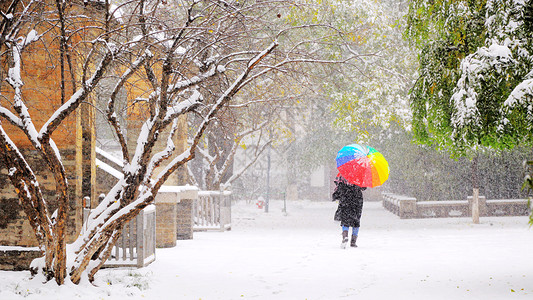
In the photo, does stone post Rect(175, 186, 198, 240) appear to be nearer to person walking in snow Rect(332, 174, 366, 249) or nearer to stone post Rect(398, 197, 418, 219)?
person walking in snow Rect(332, 174, 366, 249)

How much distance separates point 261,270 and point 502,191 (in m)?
16.6

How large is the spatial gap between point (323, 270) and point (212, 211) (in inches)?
346

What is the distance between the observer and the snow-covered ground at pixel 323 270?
27.5 ft

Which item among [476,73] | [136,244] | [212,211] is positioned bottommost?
[136,244]

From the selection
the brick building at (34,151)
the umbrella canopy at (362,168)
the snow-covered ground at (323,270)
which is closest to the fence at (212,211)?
the snow-covered ground at (323,270)

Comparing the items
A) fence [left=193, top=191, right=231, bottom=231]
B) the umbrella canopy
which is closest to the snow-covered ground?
fence [left=193, top=191, right=231, bottom=231]

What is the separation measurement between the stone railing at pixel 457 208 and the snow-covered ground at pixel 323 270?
5000 mm

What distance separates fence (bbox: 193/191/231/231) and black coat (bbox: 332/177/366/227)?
19.3ft

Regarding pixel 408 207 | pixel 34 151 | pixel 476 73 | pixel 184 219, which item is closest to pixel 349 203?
pixel 184 219

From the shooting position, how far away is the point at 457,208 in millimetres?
23078

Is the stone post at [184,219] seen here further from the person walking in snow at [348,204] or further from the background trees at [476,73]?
the background trees at [476,73]

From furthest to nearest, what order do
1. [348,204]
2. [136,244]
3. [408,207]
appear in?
[408,207]
[348,204]
[136,244]

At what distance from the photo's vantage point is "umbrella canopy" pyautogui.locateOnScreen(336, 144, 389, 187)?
1309 centimetres

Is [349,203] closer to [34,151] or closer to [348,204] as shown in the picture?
[348,204]
